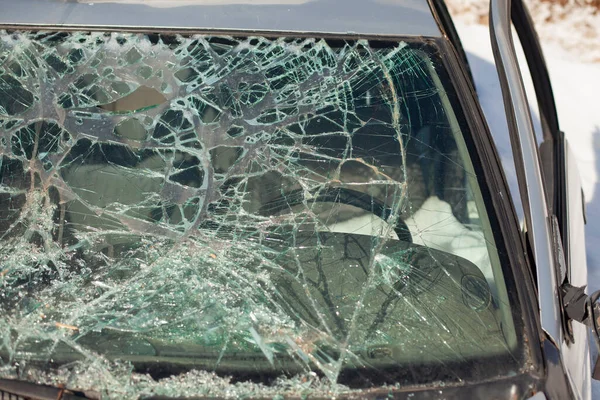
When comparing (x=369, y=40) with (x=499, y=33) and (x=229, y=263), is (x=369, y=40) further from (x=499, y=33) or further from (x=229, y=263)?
(x=229, y=263)

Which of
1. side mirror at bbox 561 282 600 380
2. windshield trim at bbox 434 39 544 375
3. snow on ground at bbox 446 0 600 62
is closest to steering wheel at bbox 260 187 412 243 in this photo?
windshield trim at bbox 434 39 544 375

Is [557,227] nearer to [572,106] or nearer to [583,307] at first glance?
[583,307]

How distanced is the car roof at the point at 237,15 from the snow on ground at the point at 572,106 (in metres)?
1.24

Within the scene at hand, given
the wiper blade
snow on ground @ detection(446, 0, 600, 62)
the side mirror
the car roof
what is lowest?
the wiper blade

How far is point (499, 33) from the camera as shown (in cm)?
168

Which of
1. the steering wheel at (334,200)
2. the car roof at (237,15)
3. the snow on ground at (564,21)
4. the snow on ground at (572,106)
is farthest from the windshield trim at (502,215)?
the snow on ground at (564,21)

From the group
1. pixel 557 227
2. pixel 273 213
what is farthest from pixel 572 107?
pixel 273 213

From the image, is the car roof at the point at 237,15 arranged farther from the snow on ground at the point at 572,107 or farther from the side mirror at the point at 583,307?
the snow on ground at the point at 572,107

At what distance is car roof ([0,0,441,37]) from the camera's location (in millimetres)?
1953

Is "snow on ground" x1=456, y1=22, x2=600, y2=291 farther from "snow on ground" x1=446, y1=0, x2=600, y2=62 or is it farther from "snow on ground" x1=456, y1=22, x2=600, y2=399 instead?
"snow on ground" x1=446, y1=0, x2=600, y2=62

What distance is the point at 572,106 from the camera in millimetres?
4469

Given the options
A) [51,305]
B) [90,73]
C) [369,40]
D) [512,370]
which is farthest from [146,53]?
[512,370]

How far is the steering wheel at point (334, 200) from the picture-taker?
1.66 metres

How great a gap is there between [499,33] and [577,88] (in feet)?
11.2
